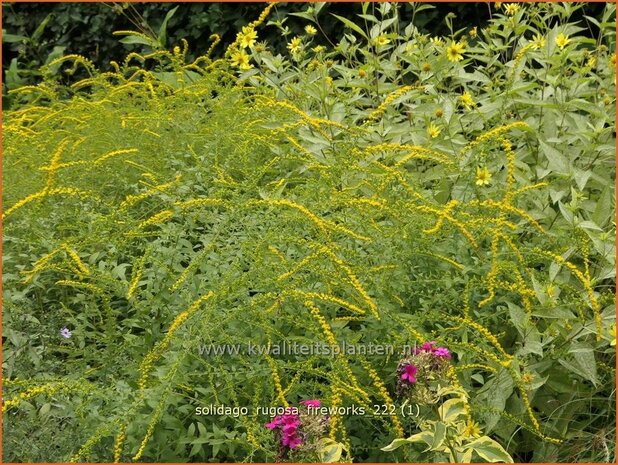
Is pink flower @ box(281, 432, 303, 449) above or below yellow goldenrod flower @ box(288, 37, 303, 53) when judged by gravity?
below

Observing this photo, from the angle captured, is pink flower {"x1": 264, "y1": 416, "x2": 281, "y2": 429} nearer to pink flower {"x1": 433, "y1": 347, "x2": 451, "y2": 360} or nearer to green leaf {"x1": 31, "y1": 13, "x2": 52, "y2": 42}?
pink flower {"x1": 433, "y1": 347, "x2": 451, "y2": 360}

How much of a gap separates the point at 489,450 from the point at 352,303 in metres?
0.61

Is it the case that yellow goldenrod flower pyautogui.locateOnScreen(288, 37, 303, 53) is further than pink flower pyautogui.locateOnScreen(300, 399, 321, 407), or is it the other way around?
yellow goldenrod flower pyautogui.locateOnScreen(288, 37, 303, 53)

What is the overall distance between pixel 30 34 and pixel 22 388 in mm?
5659

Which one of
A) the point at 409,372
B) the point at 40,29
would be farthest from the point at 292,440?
the point at 40,29

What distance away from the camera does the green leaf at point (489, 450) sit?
220 centimetres

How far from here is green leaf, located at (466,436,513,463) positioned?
220 centimetres

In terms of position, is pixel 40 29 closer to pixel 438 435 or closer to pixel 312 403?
pixel 312 403

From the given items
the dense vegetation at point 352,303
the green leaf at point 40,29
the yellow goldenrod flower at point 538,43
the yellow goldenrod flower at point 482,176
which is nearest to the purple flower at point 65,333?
the dense vegetation at point 352,303

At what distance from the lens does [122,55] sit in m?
7.25

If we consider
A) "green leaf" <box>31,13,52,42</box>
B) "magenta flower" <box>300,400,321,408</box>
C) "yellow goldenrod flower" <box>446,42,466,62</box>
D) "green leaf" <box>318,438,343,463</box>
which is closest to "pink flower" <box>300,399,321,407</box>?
"magenta flower" <box>300,400,321,408</box>

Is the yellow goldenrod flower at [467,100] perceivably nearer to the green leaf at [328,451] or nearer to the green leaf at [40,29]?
the green leaf at [328,451]

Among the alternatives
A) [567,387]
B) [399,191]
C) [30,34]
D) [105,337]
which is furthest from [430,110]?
[30,34]

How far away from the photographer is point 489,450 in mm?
2221
